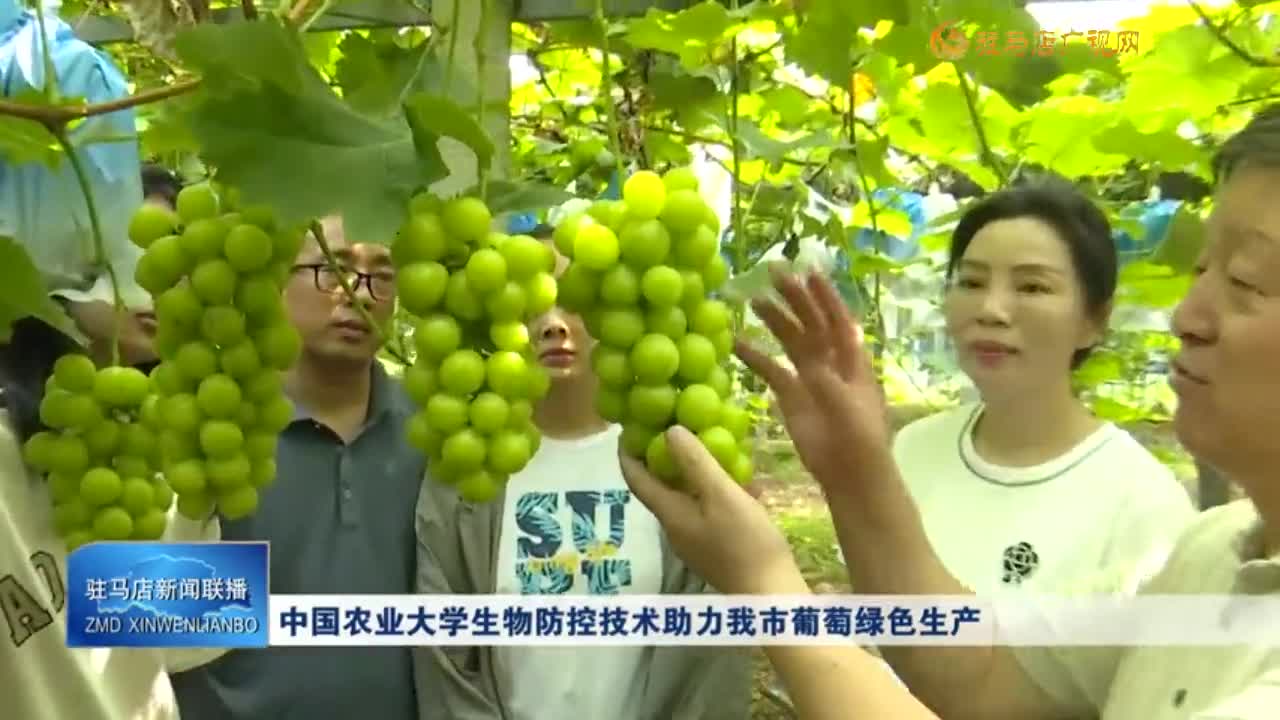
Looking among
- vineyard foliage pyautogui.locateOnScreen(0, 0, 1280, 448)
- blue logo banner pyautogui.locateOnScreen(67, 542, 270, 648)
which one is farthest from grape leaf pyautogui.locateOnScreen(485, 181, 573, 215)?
blue logo banner pyautogui.locateOnScreen(67, 542, 270, 648)

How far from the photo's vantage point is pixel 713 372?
1.15 feet

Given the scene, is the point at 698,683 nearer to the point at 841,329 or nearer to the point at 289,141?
the point at 841,329

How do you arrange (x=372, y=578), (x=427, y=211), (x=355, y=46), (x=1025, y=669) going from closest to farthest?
(x=427, y=211) → (x=355, y=46) → (x=1025, y=669) → (x=372, y=578)

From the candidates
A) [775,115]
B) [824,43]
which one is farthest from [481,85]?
[775,115]

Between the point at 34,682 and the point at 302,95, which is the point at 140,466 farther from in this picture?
the point at 34,682

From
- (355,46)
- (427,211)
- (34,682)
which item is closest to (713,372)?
(427,211)

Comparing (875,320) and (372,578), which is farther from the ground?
(875,320)

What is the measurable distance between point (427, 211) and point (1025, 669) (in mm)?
447

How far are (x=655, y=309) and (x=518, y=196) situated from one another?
57 mm

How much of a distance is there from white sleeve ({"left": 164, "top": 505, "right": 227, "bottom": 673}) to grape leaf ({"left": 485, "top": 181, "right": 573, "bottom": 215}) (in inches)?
9.8

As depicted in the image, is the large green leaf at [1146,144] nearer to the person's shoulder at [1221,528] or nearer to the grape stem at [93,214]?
the person's shoulder at [1221,528]

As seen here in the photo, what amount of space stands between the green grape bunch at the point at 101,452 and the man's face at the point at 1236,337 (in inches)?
15.3

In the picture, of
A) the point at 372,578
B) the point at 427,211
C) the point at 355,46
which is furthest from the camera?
the point at 372,578

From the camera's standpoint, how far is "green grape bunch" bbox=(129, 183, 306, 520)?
1.10ft
